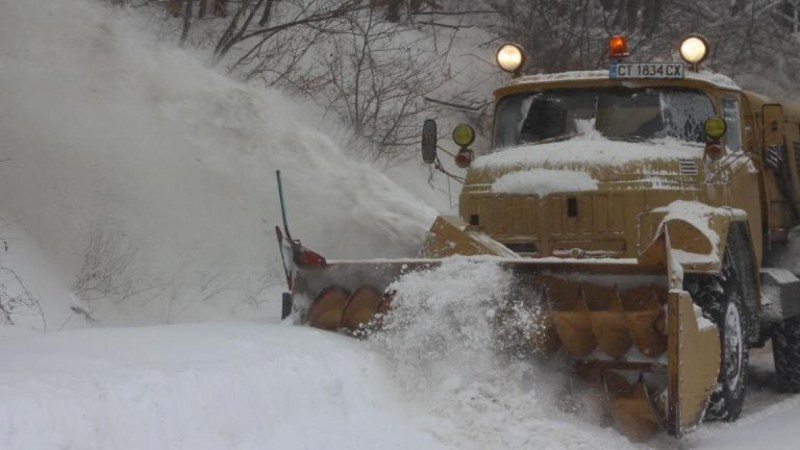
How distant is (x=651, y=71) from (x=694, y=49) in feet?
1.51

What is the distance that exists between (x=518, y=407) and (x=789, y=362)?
3.81 meters

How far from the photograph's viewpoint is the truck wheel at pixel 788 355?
8898 mm

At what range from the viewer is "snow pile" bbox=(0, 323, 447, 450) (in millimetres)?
4324

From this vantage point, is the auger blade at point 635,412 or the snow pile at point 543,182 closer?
the auger blade at point 635,412

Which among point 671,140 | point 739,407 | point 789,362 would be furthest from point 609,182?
point 789,362

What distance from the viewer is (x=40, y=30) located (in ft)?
35.8

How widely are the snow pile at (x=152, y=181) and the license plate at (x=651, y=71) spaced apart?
4.28 meters

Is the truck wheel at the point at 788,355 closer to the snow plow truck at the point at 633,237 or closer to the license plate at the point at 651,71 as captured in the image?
the snow plow truck at the point at 633,237

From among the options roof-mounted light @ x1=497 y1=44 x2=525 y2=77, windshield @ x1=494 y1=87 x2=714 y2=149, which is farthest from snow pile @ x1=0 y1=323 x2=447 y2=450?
roof-mounted light @ x1=497 y1=44 x2=525 y2=77

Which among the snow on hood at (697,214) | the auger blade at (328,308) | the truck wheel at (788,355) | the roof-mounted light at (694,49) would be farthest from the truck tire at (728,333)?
the auger blade at (328,308)

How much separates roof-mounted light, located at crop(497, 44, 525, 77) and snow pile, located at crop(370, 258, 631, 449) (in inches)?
104

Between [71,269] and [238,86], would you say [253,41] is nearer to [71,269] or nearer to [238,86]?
[238,86]

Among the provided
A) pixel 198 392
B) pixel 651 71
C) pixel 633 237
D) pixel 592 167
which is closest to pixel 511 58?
pixel 651 71

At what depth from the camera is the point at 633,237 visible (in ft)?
23.8
